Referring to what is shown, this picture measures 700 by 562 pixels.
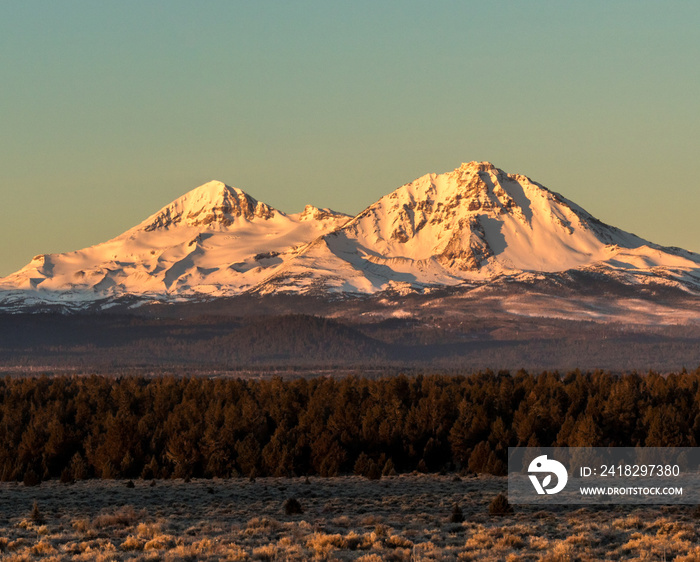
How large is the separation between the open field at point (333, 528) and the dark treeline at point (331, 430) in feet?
58.0

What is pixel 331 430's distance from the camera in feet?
415

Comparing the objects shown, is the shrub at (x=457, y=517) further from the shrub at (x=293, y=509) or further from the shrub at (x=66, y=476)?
the shrub at (x=66, y=476)

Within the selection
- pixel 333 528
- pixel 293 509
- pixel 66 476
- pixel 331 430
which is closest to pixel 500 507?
pixel 333 528

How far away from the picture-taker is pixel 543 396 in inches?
5536

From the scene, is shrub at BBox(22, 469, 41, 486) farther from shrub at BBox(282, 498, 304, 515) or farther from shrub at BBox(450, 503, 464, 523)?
shrub at BBox(450, 503, 464, 523)

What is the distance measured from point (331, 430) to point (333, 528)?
60167mm

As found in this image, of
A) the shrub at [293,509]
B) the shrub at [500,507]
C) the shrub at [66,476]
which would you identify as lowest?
the shrub at [66,476]

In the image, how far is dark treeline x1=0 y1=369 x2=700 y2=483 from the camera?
115 metres

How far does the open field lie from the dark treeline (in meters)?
17.7

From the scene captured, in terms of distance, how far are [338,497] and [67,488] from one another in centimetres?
2871

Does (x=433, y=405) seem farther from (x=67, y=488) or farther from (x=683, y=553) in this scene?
(x=683, y=553)

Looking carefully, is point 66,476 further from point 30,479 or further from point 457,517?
point 457,517

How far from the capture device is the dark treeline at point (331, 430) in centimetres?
11475

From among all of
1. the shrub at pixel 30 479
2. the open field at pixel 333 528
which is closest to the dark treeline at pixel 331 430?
the shrub at pixel 30 479
